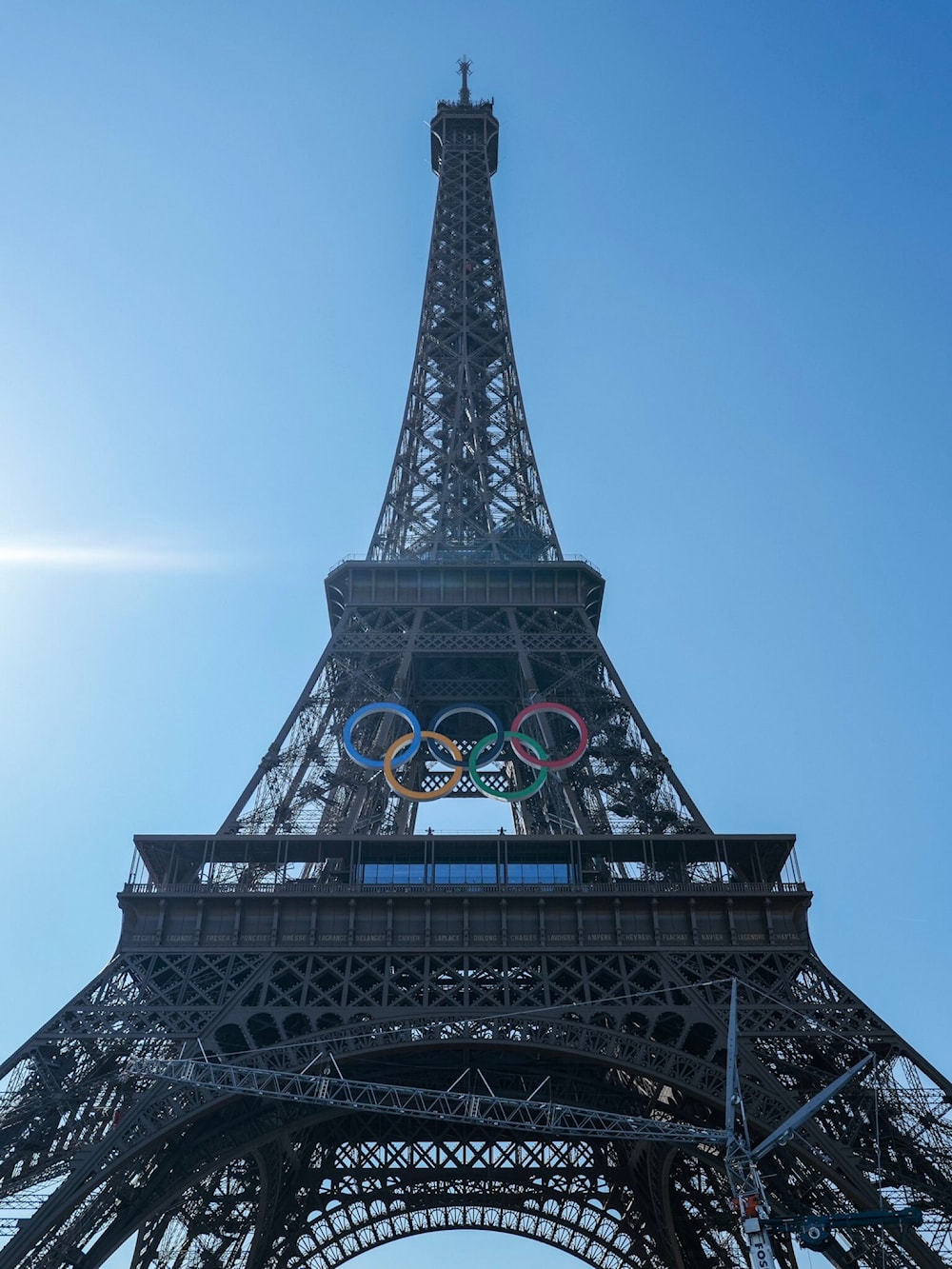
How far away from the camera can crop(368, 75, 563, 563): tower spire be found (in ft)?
185

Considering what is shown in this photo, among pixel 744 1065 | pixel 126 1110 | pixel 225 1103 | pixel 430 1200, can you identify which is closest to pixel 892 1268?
pixel 744 1065

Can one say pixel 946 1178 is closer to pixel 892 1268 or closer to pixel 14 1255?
pixel 892 1268

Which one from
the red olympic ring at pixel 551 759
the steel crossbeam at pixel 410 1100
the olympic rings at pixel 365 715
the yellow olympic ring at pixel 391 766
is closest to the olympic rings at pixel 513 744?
the red olympic ring at pixel 551 759

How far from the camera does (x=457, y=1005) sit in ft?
115

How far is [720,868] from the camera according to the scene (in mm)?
39375

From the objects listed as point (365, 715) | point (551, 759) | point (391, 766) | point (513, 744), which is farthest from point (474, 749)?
point (365, 715)

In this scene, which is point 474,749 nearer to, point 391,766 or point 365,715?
point 391,766

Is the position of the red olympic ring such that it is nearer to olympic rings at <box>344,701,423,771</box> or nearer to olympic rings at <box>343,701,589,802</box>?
olympic rings at <box>343,701,589,802</box>

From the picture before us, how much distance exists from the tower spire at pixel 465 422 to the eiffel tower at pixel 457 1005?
1.27 metres

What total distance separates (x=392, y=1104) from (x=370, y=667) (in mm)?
16603

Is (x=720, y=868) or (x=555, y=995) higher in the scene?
(x=720, y=868)

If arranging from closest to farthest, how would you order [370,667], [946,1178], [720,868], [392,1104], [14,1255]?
1. [14,1255]
2. [946,1178]
3. [720,868]
4. [392,1104]
5. [370,667]

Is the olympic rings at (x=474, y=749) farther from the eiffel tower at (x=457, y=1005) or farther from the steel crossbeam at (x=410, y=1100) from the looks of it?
the steel crossbeam at (x=410, y=1100)

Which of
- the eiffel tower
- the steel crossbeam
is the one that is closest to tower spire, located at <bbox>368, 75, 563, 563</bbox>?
the eiffel tower
